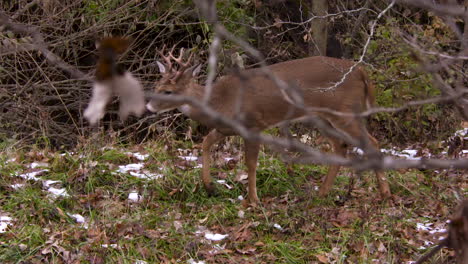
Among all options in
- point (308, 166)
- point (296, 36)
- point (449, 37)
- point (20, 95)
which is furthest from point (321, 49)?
point (20, 95)

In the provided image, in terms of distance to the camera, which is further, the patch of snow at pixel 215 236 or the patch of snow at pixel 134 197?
the patch of snow at pixel 134 197

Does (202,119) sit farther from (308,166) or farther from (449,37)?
(449,37)

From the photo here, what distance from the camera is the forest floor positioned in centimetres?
501

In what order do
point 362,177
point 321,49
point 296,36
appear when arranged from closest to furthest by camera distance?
1. point 362,177
2. point 321,49
3. point 296,36

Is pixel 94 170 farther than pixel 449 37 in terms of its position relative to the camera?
No

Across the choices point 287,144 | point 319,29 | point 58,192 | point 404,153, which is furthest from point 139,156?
point 287,144

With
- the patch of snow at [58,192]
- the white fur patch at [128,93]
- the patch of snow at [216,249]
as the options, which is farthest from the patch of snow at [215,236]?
the white fur patch at [128,93]

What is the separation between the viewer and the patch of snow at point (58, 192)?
19.3 ft

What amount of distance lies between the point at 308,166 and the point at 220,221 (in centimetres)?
167

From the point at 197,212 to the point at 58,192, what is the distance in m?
1.17

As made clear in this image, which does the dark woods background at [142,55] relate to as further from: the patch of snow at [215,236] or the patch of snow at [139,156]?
the patch of snow at [215,236]

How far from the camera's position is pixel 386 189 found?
246 inches

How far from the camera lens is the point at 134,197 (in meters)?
6.05

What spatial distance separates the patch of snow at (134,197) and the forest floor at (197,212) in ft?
0.05
